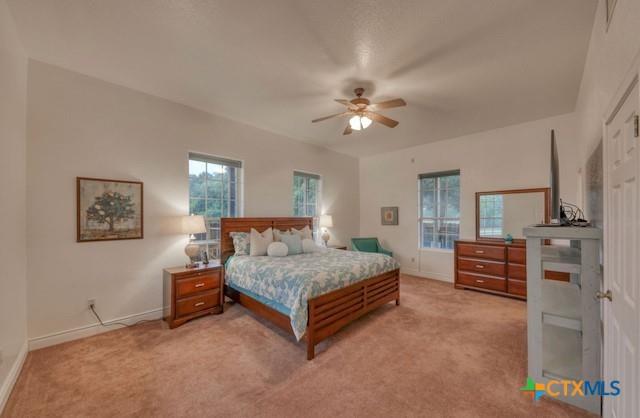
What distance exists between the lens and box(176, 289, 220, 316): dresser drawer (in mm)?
2990

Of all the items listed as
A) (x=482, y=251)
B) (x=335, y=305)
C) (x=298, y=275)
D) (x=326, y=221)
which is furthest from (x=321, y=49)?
(x=482, y=251)

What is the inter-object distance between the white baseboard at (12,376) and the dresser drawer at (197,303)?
1209 mm

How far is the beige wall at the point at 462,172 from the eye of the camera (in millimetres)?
3941

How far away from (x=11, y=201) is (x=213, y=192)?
207 cm

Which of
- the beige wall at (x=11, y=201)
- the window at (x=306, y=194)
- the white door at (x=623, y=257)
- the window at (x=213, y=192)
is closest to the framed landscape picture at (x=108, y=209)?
the beige wall at (x=11, y=201)

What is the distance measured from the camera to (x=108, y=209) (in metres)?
2.88

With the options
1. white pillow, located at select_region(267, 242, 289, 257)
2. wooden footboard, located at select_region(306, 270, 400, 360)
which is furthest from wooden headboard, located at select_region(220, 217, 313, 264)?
wooden footboard, located at select_region(306, 270, 400, 360)

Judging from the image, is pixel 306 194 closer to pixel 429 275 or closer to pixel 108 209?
pixel 429 275

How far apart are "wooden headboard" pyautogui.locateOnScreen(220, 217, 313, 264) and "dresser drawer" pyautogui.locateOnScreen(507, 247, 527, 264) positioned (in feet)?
11.5

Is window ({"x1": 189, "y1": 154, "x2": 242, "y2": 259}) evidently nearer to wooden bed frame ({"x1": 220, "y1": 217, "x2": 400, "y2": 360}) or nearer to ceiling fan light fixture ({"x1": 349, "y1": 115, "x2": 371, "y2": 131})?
wooden bed frame ({"x1": 220, "y1": 217, "x2": 400, "y2": 360})

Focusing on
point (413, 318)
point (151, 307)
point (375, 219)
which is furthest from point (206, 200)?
point (375, 219)

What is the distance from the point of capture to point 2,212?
6.08 ft

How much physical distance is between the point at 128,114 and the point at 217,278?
2296mm

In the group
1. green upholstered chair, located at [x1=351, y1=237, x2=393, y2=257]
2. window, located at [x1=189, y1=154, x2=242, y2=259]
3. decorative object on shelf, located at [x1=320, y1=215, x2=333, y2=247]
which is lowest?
green upholstered chair, located at [x1=351, y1=237, x2=393, y2=257]
